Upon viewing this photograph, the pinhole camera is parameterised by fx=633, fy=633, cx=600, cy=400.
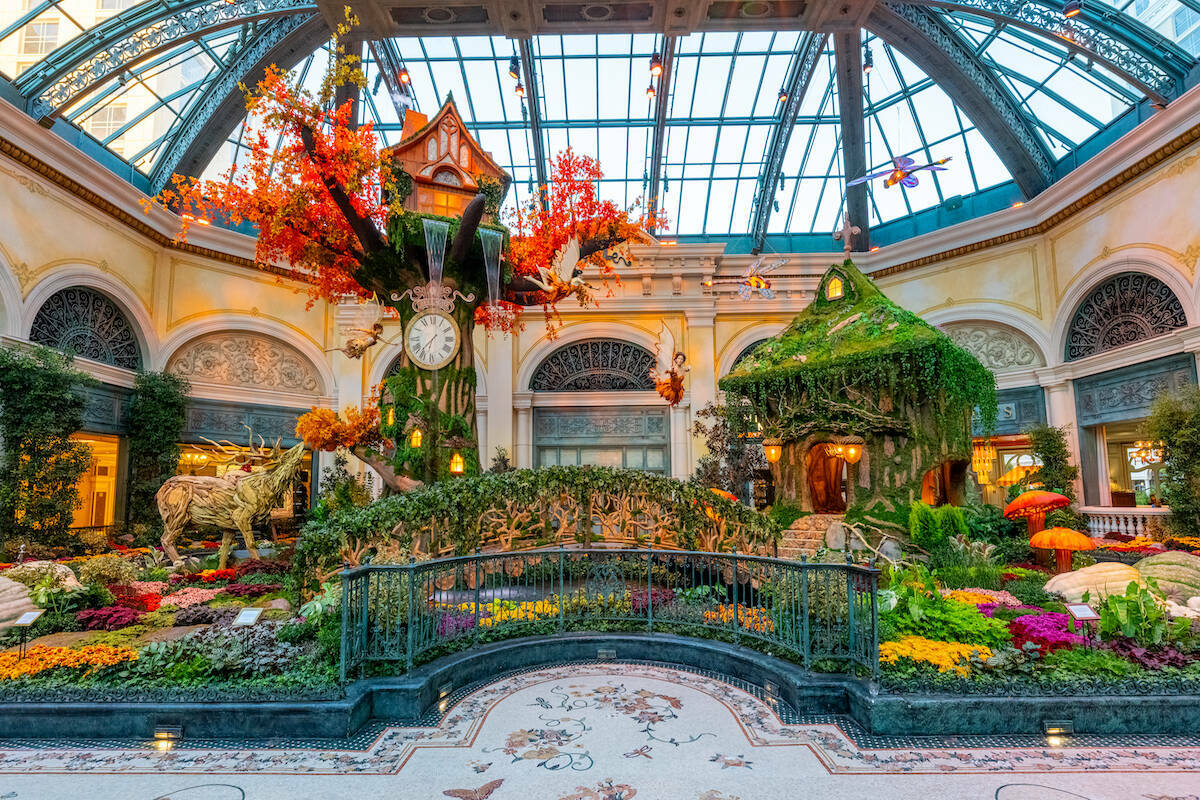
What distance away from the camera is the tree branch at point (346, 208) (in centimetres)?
832

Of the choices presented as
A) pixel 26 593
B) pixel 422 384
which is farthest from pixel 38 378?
pixel 422 384

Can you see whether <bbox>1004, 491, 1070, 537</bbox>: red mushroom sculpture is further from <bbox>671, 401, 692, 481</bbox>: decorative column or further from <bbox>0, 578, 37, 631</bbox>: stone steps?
<bbox>0, 578, 37, 631</bbox>: stone steps

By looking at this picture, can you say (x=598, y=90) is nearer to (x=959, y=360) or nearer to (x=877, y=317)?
(x=877, y=317)

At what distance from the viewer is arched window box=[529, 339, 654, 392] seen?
20125 millimetres

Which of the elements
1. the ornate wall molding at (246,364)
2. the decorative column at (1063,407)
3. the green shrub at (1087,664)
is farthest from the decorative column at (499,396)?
the green shrub at (1087,664)

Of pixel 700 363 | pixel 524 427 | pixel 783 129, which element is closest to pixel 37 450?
pixel 524 427

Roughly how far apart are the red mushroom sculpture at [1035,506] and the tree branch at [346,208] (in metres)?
11.6

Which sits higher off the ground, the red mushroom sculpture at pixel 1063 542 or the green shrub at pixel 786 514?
the green shrub at pixel 786 514

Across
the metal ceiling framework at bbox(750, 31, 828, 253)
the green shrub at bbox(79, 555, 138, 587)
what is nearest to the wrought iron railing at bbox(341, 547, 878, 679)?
the green shrub at bbox(79, 555, 138, 587)

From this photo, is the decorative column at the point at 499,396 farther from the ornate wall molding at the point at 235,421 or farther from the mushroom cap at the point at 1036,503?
the mushroom cap at the point at 1036,503

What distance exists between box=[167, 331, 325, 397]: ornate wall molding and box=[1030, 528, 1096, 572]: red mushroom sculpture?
18.2 m

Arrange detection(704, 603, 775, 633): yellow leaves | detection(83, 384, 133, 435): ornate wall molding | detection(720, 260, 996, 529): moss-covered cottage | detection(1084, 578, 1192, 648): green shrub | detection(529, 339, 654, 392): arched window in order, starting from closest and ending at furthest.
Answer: detection(1084, 578, 1192, 648): green shrub → detection(704, 603, 775, 633): yellow leaves → detection(720, 260, 996, 529): moss-covered cottage → detection(83, 384, 133, 435): ornate wall molding → detection(529, 339, 654, 392): arched window

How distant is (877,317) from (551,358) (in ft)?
36.0

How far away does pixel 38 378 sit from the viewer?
11797mm
